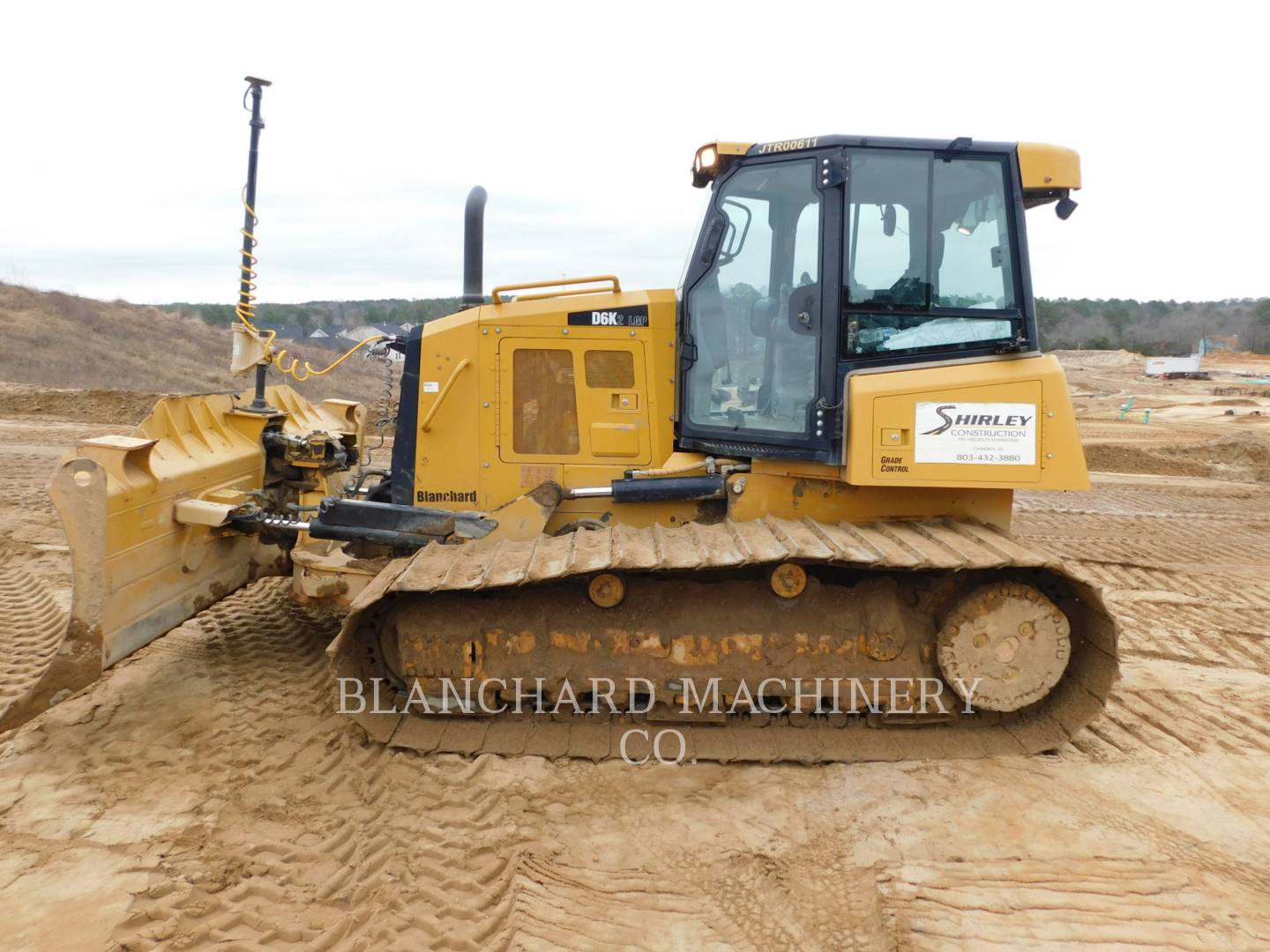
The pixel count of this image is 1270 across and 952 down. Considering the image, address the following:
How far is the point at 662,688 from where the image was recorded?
3.97 meters

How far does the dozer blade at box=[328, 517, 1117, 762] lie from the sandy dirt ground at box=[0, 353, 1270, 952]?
0.53ft

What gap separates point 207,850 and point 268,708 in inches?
46.9

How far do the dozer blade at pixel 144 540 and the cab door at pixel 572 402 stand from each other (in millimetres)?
1640

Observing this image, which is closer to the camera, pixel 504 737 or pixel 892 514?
pixel 504 737

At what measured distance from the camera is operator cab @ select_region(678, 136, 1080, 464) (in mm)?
3988

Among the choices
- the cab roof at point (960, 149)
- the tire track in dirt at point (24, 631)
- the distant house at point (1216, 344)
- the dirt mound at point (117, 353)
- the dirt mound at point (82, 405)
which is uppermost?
the distant house at point (1216, 344)

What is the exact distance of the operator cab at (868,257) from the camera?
3.99 m

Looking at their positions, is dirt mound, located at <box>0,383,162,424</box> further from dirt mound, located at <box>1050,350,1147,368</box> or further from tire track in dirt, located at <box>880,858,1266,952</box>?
dirt mound, located at <box>1050,350,1147,368</box>

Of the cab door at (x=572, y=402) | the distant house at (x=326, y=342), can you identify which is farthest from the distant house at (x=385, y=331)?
the distant house at (x=326, y=342)

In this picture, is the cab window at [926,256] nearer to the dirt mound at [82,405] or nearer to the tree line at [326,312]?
the dirt mound at [82,405]

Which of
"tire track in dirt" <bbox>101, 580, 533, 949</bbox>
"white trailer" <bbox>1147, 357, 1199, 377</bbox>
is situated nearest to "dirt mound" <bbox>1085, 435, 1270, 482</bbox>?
"tire track in dirt" <bbox>101, 580, 533, 949</bbox>

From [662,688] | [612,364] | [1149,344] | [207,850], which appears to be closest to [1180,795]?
[662,688]

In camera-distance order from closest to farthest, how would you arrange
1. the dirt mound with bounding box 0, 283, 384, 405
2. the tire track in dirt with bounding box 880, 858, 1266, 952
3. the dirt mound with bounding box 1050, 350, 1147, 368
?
the tire track in dirt with bounding box 880, 858, 1266, 952 → the dirt mound with bounding box 0, 283, 384, 405 → the dirt mound with bounding box 1050, 350, 1147, 368

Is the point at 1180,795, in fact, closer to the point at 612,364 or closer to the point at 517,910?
the point at 517,910
